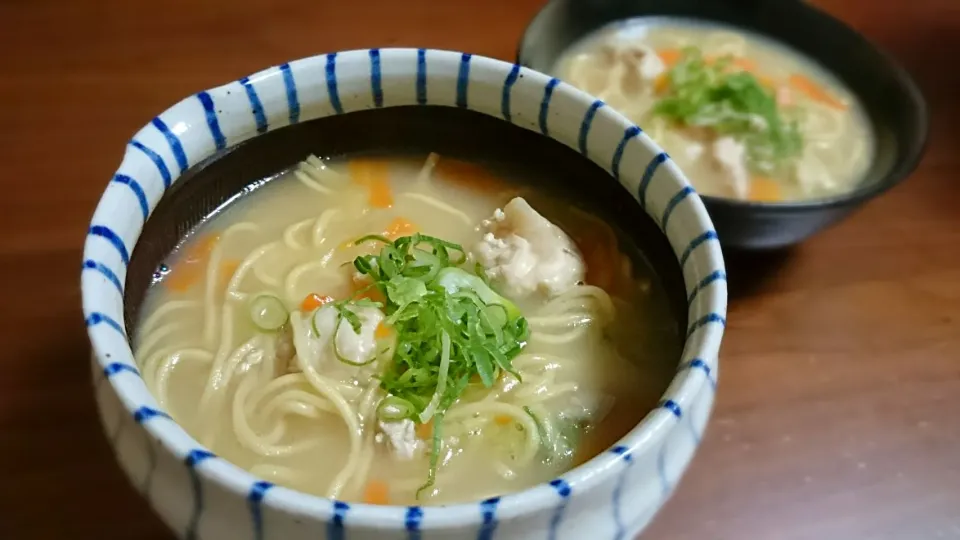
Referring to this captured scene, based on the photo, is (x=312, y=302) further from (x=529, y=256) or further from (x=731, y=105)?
(x=731, y=105)

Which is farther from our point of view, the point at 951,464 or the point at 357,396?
the point at 951,464

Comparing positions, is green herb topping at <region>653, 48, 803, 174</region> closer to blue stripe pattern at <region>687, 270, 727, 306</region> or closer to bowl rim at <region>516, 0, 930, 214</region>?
bowl rim at <region>516, 0, 930, 214</region>

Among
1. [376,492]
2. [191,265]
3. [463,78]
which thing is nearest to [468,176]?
[463,78]

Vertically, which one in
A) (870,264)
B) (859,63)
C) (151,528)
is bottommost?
(870,264)

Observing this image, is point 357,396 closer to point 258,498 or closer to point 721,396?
point 258,498

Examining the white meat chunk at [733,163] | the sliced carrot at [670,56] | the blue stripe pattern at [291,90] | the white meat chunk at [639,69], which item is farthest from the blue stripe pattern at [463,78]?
the sliced carrot at [670,56]

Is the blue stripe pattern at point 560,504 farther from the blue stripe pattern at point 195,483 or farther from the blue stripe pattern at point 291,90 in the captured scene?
the blue stripe pattern at point 291,90

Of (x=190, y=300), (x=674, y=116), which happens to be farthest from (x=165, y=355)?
(x=674, y=116)
